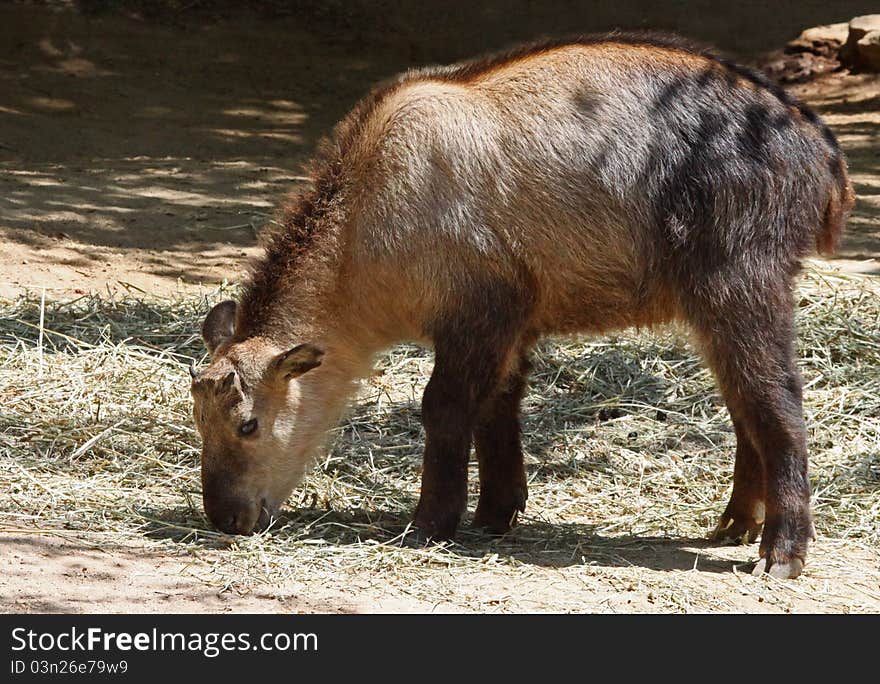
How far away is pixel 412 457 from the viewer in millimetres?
6320

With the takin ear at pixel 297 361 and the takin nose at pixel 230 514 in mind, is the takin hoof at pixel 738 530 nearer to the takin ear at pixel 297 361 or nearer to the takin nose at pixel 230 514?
the takin ear at pixel 297 361

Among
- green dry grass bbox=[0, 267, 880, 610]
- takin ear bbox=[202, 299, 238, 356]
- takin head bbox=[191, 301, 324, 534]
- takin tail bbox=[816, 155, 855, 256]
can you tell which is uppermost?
takin tail bbox=[816, 155, 855, 256]

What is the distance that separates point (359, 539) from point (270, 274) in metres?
1.09

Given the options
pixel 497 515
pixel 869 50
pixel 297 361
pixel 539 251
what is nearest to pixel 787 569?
pixel 497 515

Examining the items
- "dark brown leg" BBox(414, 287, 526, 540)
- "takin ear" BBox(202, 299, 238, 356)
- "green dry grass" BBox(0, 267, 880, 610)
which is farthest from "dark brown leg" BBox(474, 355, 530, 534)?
"takin ear" BBox(202, 299, 238, 356)

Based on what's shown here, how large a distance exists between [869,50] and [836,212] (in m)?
Answer: 10.2

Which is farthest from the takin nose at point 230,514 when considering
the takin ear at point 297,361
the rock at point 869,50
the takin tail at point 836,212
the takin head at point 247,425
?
the rock at point 869,50

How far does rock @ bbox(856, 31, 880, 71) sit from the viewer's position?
558 inches

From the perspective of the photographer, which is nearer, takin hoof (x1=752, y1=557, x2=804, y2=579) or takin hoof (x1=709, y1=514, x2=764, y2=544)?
takin hoof (x1=752, y1=557, x2=804, y2=579)

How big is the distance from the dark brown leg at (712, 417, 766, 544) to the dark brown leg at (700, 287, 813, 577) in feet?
1.14

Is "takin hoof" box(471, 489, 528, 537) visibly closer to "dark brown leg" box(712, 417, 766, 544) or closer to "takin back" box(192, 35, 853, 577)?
"takin back" box(192, 35, 853, 577)

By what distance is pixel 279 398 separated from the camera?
504cm

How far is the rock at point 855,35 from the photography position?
1429cm

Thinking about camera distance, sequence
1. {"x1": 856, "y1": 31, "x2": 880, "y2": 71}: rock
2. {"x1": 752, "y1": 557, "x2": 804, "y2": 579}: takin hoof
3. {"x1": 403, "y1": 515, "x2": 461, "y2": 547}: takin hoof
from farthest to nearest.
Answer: {"x1": 856, "y1": 31, "x2": 880, "y2": 71}: rock < {"x1": 403, "y1": 515, "x2": 461, "y2": 547}: takin hoof < {"x1": 752, "y1": 557, "x2": 804, "y2": 579}: takin hoof
